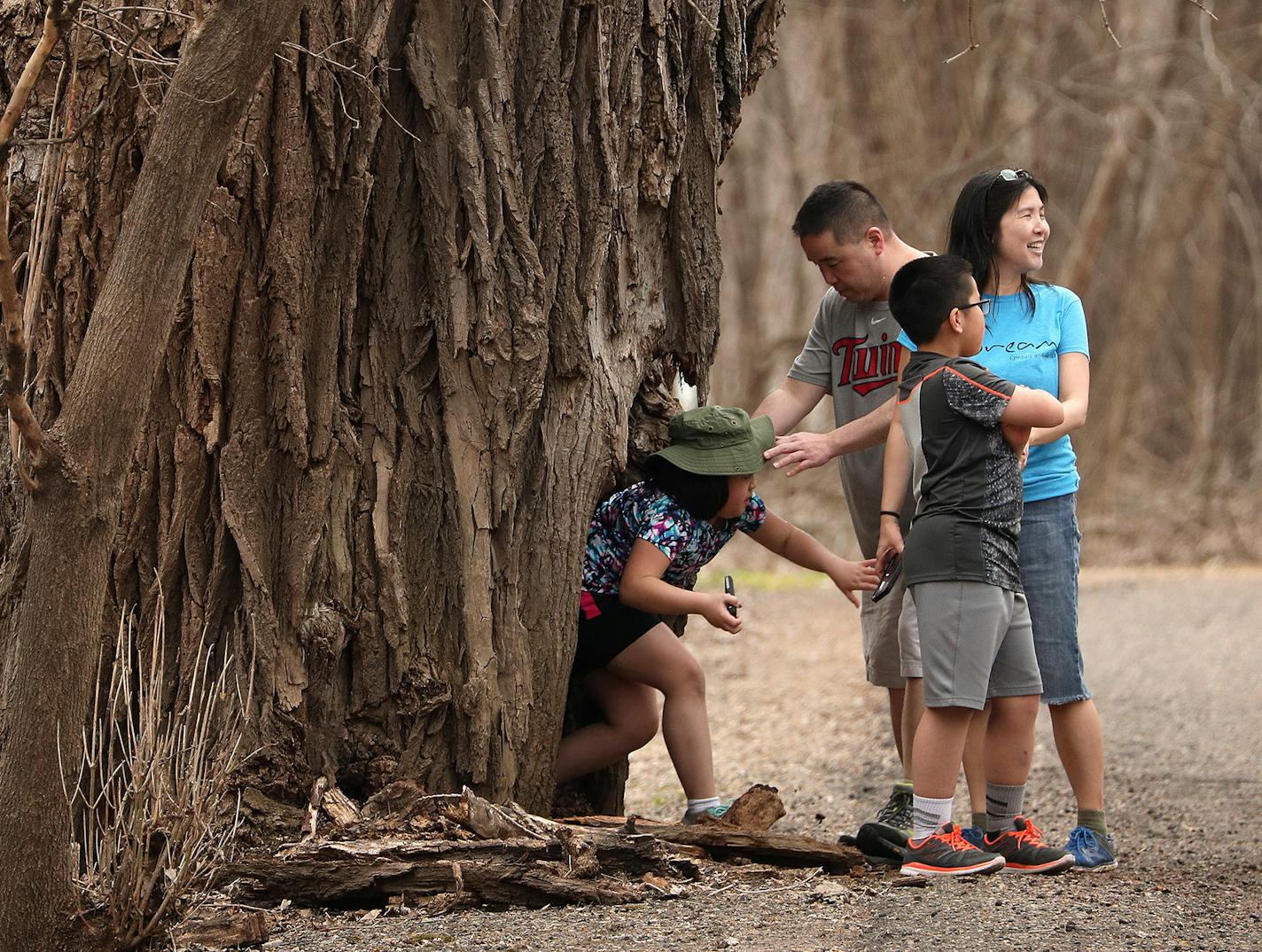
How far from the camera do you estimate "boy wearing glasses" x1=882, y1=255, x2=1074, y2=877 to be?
380 cm

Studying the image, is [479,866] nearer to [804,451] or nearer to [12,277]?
[804,451]

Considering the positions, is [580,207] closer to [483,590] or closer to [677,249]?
[677,249]

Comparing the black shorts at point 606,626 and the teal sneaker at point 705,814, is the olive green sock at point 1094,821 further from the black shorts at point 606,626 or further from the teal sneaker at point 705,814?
the black shorts at point 606,626

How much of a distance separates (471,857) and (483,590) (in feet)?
2.44

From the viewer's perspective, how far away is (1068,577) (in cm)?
421

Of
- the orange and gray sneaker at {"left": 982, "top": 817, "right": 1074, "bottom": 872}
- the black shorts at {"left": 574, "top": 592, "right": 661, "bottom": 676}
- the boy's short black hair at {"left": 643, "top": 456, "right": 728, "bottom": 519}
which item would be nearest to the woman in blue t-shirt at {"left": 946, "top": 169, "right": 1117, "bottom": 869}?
the orange and gray sneaker at {"left": 982, "top": 817, "right": 1074, "bottom": 872}

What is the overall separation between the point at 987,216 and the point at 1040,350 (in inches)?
16.5

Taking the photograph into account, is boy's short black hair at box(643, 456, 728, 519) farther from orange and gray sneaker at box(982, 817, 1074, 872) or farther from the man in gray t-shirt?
orange and gray sneaker at box(982, 817, 1074, 872)

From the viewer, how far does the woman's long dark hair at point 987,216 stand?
4219 millimetres

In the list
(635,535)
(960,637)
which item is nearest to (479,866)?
(635,535)

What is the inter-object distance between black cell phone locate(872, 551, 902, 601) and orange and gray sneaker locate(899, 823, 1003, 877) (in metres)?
0.70

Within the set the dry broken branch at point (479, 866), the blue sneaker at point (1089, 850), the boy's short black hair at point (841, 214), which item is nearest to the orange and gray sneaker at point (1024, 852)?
the blue sneaker at point (1089, 850)

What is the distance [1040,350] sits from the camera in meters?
4.18

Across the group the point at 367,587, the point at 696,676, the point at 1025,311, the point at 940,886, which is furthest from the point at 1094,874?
the point at 367,587
